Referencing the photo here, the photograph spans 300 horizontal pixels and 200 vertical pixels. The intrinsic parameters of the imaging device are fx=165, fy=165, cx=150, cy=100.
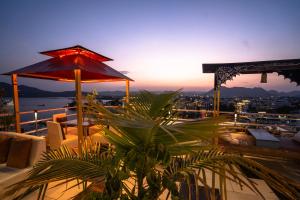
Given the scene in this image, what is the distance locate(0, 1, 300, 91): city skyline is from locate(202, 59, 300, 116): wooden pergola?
215mm

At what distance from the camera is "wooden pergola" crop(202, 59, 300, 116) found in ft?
15.1

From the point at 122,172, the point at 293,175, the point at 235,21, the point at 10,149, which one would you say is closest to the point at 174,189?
the point at 122,172

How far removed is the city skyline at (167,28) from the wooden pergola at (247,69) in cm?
21

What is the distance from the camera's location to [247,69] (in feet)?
16.0

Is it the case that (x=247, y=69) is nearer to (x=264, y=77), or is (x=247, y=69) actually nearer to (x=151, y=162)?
(x=264, y=77)

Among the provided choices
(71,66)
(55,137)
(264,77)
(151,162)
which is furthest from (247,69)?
(55,137)

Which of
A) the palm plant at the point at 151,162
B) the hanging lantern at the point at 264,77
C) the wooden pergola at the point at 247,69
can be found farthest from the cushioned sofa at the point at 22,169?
the hanging lantern at the point at 264,77

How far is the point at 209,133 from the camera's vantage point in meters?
0.70

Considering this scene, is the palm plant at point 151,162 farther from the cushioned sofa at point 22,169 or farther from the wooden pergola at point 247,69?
the wooden pergola at point 247,69

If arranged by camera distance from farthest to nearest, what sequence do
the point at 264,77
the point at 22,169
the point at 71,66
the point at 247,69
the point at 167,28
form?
1. the point at 167,28
2. the point at 264,77
3. the point at 247,69
4. the point at 71,66
5. the point at 22,169

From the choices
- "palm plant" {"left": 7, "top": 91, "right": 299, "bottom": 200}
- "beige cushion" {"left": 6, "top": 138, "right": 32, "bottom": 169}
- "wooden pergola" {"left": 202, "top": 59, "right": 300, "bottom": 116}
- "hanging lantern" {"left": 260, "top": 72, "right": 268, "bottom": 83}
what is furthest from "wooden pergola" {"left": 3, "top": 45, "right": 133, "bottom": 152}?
"hanging lantern" {"left": 260, "top": 72, "right": 268, "bottom": 83}

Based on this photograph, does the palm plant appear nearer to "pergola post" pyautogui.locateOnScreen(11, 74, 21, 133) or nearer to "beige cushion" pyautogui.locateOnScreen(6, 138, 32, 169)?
"beige cushion" pyautogui.locateOnScreen(6, 138, 32, 169)

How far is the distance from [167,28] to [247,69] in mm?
4494

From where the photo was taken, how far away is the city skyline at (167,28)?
6582 mm
